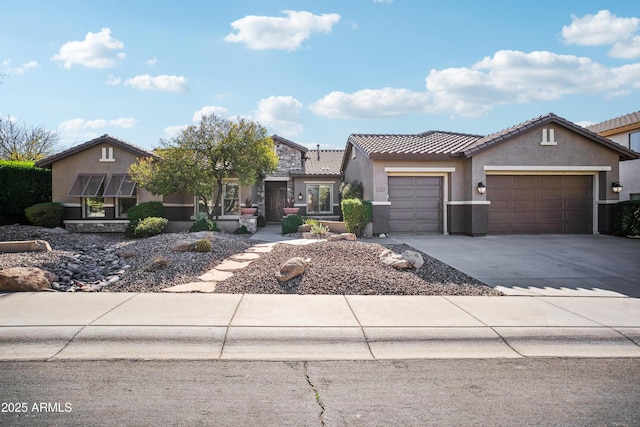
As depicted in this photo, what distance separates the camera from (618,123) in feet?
67.5

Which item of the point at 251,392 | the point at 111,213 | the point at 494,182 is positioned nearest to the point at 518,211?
the point at 494,182

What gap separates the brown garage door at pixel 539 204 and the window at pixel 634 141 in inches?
254

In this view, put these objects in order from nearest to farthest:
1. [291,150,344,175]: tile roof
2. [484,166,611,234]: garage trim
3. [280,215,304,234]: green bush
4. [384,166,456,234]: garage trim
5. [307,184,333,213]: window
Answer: [484,166,611,234]: garage trim → [384,166,456,234]: garage trim → [280,215,304,234]: green bush → [307,184,333,213]: window → [291,150,344,175]: tile roof

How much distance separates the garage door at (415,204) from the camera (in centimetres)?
1500

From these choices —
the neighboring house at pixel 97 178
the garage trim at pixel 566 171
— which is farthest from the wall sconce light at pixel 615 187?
the neighboring house at pixel 97 178

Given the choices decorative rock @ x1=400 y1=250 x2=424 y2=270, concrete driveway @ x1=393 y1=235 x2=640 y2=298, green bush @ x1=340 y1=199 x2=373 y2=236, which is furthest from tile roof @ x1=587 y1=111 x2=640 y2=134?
decorative rock @ x1=400 y1=250 x2=424 y2=270

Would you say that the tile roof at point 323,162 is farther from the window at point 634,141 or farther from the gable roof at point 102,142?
the window at point 634,141

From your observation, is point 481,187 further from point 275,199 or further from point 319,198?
point 275,199

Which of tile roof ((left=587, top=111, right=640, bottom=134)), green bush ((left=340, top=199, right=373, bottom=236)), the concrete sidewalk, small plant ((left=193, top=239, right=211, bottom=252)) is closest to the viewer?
the concrete sidewalk

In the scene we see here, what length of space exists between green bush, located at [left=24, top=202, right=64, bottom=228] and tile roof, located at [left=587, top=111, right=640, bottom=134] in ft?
88.2

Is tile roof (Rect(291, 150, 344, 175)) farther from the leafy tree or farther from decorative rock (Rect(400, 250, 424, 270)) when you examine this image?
decorative rock (Rect(400, 250, 424, 270))

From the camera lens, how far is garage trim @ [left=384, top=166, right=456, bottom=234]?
14.7m

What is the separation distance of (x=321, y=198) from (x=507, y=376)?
18.9 metres

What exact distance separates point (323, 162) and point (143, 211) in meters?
12.7
